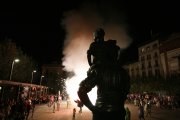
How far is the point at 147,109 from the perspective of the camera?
68.5 feet

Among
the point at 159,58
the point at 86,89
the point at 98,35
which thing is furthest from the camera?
the point at 159,58

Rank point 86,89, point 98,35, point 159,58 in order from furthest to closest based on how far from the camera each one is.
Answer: point 159,58 → point 98,35 → point 86,89

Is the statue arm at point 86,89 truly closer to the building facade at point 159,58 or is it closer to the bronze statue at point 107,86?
the bronze statue at point 107,86

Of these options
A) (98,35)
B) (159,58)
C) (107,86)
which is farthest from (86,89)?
(159,58)

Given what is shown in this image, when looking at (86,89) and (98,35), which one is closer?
(86,89)

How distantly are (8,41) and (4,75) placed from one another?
6.23 meters

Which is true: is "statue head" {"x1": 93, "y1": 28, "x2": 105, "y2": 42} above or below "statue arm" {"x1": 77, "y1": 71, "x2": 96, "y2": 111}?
above

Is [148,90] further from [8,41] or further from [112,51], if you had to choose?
[112,51]

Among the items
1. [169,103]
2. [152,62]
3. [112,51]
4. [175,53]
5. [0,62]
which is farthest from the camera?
[152,62]

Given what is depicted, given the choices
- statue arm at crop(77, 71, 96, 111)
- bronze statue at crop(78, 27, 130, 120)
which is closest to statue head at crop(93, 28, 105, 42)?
bronze statue at crop(78, 27, 130, 120)

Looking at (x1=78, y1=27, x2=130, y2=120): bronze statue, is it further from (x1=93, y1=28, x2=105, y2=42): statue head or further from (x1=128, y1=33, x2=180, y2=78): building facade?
(x1=128, y1=33, x2=180, y2=78): building facade

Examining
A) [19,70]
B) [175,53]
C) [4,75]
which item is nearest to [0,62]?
[4,75]

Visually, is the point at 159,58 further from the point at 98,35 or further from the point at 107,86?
the point at 107,86

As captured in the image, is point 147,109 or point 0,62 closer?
point 147,109
